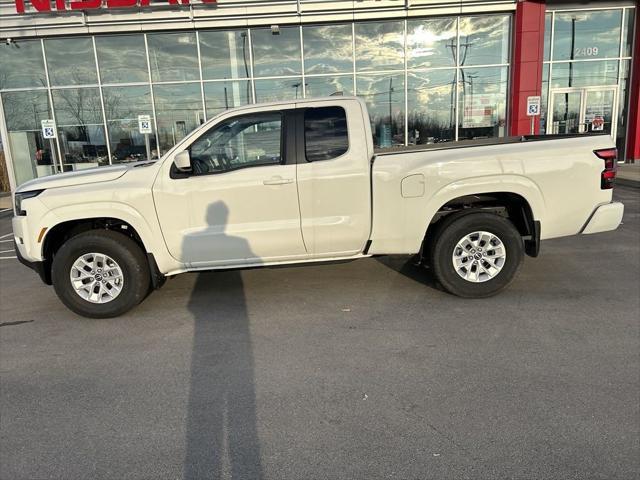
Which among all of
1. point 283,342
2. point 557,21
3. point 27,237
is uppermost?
point 557,21

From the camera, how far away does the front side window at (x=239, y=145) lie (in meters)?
4.73

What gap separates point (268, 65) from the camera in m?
15.9

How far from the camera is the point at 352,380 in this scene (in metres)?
3.42

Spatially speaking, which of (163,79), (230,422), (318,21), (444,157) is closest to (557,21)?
(318,21)

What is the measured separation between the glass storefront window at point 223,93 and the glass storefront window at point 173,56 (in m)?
0.61

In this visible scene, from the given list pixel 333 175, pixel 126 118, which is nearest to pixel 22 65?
pixel 126 118

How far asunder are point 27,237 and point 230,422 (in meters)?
3.07

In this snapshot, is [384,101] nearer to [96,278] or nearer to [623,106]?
[623,106]

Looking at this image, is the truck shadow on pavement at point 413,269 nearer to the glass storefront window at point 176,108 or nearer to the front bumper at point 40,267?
the front bumper at point 40,267

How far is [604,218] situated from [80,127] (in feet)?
53.2

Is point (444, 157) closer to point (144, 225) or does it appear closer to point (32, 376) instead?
point (144, 225)

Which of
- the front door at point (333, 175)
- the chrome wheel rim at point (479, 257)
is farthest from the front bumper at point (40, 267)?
the chrome wheel rim at point (479, 257)

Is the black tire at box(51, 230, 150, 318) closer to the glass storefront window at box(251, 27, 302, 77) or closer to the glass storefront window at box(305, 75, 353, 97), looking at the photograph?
the glass storefront window at box(305, 75, 353, 97)

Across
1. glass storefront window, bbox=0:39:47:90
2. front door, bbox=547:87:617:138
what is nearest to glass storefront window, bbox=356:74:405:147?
front door, bbox=547:87:617:138
